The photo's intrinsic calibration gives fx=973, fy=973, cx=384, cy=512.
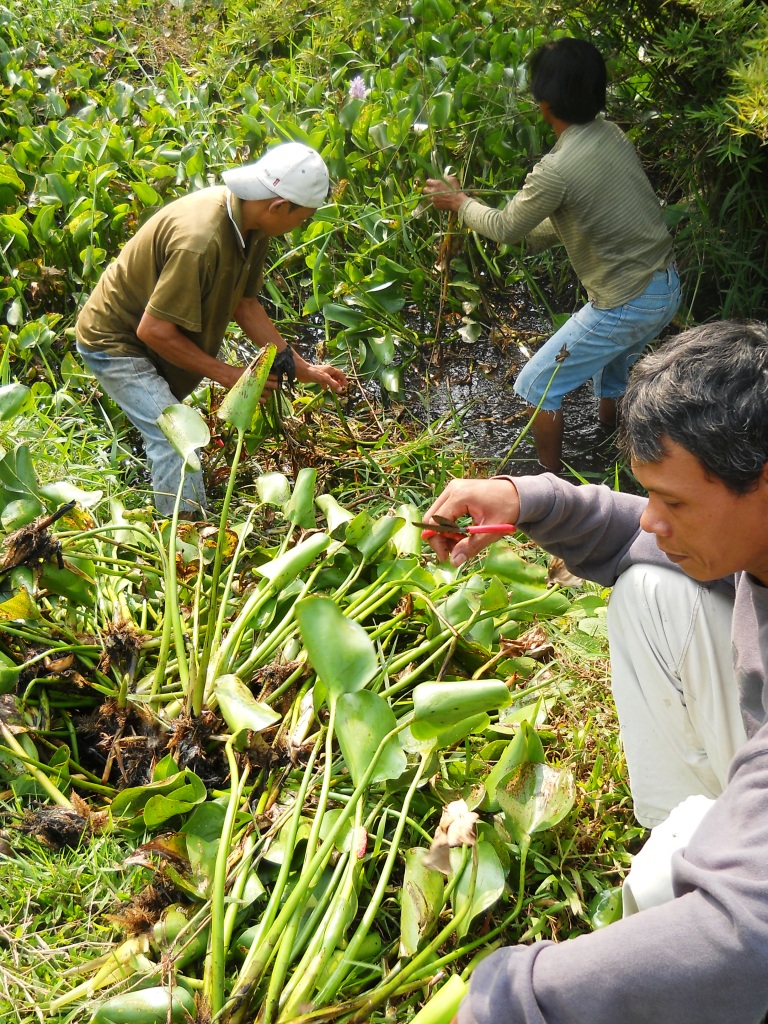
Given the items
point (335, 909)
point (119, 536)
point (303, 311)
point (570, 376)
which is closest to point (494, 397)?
point (570, 376)

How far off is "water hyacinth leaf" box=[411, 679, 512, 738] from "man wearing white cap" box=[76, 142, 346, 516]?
1174mm

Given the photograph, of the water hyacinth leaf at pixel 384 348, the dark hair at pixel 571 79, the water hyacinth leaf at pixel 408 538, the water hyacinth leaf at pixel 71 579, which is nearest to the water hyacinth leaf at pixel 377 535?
the water hyacinth leaf at pixel 408 538

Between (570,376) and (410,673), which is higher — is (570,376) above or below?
above

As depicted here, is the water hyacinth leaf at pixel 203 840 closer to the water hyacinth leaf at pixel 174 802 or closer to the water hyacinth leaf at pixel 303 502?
the water hyacinth leaf at pixel 174 802

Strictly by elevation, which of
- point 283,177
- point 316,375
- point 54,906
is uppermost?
point 283,177

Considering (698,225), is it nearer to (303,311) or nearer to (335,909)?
(303,311)

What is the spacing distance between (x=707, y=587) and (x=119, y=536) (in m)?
1.23

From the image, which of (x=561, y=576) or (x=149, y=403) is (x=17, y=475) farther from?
(x=561, y=576)

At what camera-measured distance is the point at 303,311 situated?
3.24m

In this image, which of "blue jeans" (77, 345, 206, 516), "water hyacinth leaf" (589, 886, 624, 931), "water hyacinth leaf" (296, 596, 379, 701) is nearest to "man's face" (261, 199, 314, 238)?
"blue jeans" (77, 345, 206, 516)

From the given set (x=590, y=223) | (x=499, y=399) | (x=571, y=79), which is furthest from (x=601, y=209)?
(x=499, y=399)

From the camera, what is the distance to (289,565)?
5.99 ft

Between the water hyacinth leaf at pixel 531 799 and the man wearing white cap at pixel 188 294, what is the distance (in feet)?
4.03

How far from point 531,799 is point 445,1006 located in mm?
377
